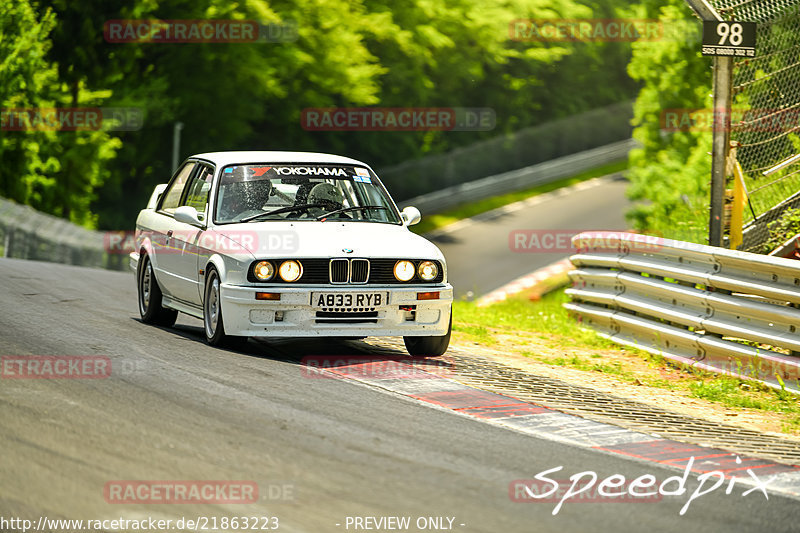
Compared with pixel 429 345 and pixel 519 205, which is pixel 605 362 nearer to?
pixel 429 345

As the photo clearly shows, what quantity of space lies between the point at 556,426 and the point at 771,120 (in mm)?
7075

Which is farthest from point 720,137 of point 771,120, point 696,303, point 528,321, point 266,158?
point 266,158

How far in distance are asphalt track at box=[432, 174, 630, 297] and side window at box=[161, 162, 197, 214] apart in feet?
74.2

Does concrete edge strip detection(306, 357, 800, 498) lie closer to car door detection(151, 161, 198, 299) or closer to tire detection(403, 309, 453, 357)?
tire detection(403, 309, 453, 357)

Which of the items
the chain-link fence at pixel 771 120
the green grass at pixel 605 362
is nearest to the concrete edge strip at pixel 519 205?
the green grass at pixel 605 362

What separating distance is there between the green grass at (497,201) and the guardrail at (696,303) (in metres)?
31.4

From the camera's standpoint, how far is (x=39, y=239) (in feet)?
83.9

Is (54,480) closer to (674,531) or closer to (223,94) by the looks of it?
(674,531)

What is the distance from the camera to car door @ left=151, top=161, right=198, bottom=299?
11.0 metres

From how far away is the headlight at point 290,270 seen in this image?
9500 millimetres

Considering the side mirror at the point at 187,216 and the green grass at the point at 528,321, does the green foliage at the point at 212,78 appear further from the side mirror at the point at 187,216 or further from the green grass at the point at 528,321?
the side mirror at the point at 187,216

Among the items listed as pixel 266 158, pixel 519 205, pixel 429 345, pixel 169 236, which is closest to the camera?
pixel 429 345

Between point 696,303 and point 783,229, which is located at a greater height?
point 783,229

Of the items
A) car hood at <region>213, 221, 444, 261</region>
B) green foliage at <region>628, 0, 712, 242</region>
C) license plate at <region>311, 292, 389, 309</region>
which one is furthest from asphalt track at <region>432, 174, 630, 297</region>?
license plate at <region>311, 292, 389, 309</region>
